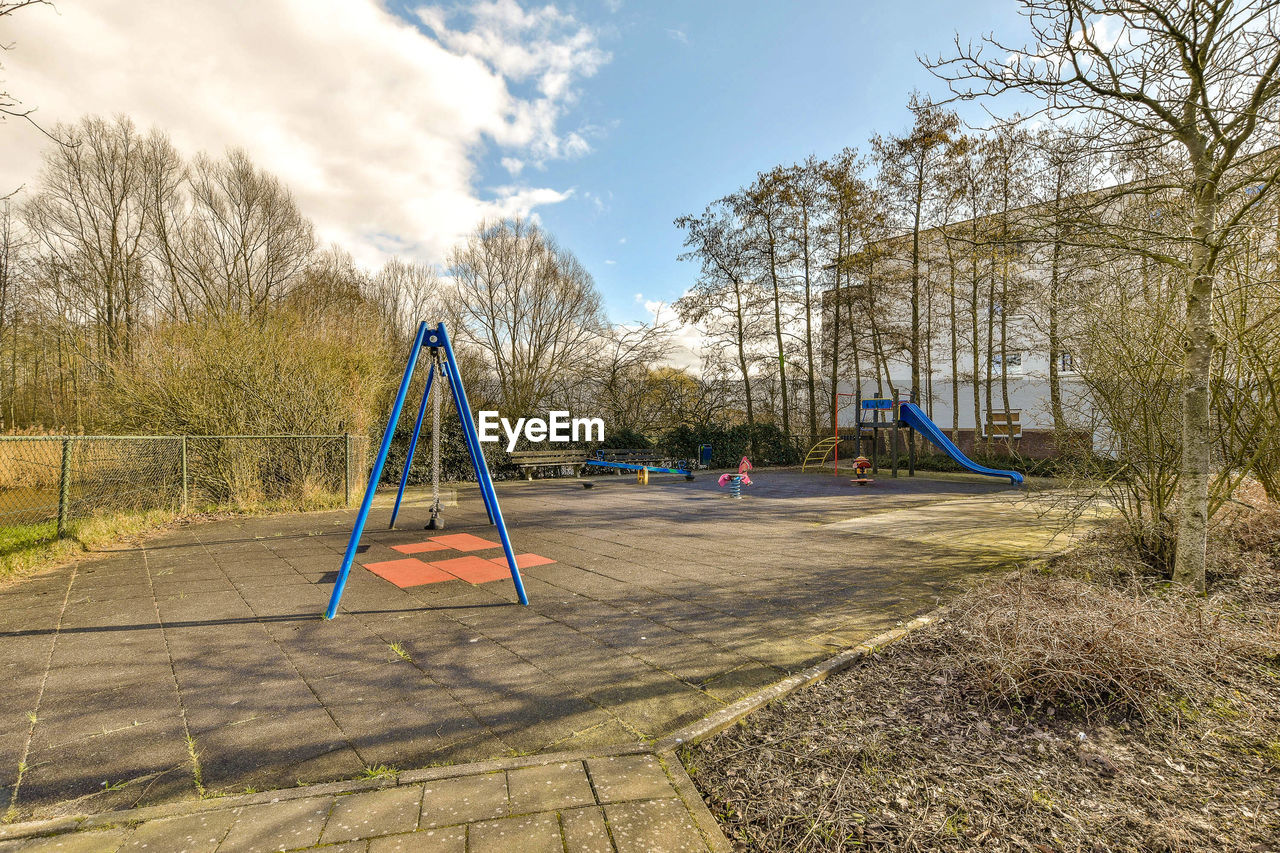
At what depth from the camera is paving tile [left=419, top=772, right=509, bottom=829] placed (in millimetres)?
1934

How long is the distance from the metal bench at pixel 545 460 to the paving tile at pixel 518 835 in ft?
44.0

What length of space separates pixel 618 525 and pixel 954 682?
18.9ft

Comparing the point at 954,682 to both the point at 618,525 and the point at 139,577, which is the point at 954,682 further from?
the point at 139,577

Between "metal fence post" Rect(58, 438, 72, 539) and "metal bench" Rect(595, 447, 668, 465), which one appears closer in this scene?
"metal fence post" Rect(58, 438, 72, 539)

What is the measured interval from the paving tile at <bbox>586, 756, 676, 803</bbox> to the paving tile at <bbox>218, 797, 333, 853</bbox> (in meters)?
0.91

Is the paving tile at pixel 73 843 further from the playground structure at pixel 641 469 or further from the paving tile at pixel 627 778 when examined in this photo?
the playground structure at pixel 641 469

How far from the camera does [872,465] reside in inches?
759

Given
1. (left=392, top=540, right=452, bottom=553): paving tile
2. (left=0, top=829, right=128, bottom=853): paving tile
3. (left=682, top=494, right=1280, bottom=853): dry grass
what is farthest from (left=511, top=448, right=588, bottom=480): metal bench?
(left=0, top=829, right=128, bottom=853): paving tile

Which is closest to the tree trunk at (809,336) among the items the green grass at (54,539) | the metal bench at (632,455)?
the metal bench at (632,455)

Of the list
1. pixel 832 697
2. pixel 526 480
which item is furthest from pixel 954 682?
pixel 526 480

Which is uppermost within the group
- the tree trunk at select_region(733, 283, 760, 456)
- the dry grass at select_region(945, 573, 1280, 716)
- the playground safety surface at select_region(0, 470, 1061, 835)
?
the tree trunk at select_region(733, 283, 760, 456)

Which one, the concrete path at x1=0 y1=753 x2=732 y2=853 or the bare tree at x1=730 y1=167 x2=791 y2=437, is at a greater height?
the bare tree at x1=730 y1=167 x2=791 y2=437

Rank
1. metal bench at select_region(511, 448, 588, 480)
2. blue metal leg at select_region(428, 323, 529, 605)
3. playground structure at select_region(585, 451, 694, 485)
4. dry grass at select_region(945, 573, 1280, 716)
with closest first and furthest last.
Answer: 1. dry grass at select_region(945, 573, 1280, 716)
2. blue metal leg at select_region(428, 323, 529, 605)
3. playground structure at select_region(585, 451, 694, 485)
4. metal bench at select_region(511, 448, 588, 480)

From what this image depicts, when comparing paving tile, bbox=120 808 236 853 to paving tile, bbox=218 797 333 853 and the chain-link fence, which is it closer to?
paving tile, bbox=218 797 333 853
